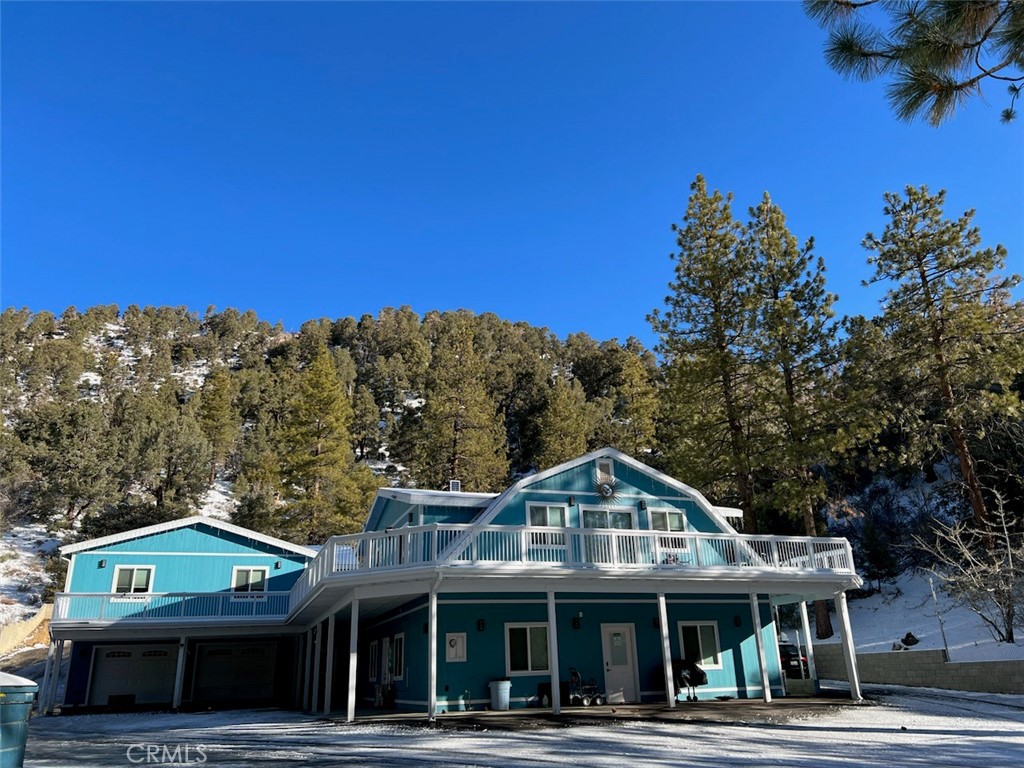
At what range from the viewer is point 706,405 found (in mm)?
24000

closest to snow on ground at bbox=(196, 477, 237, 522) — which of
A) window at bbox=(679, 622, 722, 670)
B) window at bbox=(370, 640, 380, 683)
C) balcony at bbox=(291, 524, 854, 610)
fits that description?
window at bbox=(370, 640, 380, 683)

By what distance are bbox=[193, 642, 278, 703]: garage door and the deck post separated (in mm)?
4174

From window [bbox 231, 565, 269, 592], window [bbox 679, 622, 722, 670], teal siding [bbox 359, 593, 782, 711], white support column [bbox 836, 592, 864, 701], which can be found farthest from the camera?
window [bbox 231, 565, 269, 592]

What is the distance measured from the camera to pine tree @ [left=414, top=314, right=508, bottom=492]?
124ft

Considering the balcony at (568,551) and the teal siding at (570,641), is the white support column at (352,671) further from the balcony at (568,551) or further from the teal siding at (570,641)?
the teal siding at (570,641)

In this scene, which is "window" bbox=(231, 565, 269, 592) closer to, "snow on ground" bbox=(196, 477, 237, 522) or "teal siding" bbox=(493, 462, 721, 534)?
"teal siding" bbox=(493, 462, 721, 534)

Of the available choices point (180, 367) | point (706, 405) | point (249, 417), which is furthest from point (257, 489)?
point (180, 367)

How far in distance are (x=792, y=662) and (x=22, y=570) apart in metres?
40.1

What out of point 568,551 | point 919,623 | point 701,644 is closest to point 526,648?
point 568,551

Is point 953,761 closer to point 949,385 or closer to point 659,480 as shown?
point 659,480

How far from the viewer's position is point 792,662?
62.3 ft

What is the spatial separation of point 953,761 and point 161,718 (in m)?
17.2

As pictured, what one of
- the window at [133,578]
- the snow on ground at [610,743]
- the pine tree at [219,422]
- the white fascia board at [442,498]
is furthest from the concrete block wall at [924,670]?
the pine tree at [219,422]

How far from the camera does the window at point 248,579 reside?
78.6 ft
